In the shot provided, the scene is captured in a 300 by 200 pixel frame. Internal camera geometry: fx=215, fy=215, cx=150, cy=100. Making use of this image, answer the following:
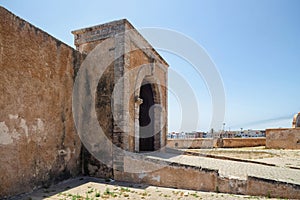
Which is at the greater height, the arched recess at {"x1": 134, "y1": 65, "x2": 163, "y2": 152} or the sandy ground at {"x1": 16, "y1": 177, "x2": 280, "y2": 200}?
the arched recess at {"x1": 134, "y1": 65, "x2": 163, "y2": 152}

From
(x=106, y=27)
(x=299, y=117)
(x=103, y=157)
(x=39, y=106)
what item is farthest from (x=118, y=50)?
(x=299, y=117)

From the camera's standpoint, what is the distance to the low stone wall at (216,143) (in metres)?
17.0

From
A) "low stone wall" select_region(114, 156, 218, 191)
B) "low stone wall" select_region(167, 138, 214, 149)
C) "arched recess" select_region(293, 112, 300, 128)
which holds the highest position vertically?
"arched recess" select_region(293, 112, 300, 128)

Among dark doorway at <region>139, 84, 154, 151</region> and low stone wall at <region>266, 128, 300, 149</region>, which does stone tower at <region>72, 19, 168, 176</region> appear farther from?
low stone wall at <region>266, 128, 300, 149</region>

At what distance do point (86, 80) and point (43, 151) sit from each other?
2462 millimetres

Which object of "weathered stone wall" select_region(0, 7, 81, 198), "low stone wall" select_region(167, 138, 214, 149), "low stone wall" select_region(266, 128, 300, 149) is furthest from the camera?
"low stone wall" select_region(167, 138, 214, 149)

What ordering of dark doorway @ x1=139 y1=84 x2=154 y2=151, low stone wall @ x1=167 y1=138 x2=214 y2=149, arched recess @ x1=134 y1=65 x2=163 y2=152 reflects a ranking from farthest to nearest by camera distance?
low stone wall @ x1=167 y1=138 x2=214 y2=149, dark doorway @ x1=139 y1=84 x2=154 y2=151, arched recess @ x1=134 y1=65 x2=163 y2=152

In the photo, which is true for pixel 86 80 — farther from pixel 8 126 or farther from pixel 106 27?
pixel 8 126

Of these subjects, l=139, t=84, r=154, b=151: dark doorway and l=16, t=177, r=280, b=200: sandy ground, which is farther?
l=139, t=84, r=154, b=151: dark doorway

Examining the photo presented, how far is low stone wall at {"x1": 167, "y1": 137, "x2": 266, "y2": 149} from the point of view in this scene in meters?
17.0

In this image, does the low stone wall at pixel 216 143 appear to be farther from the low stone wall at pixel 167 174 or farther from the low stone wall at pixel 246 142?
the low stone wall at pixel 167 174

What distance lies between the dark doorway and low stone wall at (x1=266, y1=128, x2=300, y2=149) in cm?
966

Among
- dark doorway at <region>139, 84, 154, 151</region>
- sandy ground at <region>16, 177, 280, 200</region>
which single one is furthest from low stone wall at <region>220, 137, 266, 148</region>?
sandy ground at <region>16, 177, 280, 200</region>

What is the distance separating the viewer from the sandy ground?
14.8 ft
